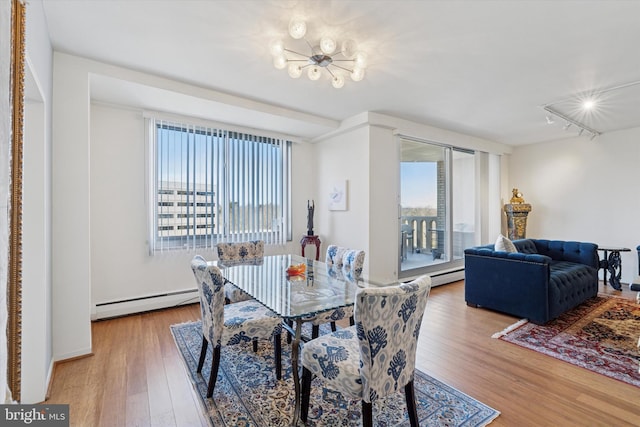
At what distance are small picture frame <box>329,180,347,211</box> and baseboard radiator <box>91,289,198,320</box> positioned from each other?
2354mm

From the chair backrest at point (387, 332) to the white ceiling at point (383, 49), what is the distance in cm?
180

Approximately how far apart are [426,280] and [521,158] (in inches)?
234

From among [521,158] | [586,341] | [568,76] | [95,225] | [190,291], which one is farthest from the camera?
[521,158]

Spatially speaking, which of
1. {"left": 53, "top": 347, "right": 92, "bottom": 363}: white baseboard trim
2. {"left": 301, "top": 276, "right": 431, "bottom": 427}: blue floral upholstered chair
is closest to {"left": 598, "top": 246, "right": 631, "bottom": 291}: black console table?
{"left": 301, "top": 276, "right": 431, "bottom": 427}: blue floral upholstered chair

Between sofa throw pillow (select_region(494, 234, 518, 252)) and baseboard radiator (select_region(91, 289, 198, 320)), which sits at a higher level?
sofa throw pillow (select_region(494, 234, 518, 252))

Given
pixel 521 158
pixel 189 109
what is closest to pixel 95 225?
pixel 189 109

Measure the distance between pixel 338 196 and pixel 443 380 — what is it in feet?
9.46

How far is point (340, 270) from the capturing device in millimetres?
2750

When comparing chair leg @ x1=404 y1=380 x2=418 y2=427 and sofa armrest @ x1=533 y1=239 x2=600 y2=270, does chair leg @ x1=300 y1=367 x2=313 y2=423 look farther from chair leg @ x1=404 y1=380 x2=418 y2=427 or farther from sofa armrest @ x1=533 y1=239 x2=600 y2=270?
sofa armrest @ x1=533 y1=239 x2=600 y2=270

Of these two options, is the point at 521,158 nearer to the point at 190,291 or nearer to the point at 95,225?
the point at 190,291

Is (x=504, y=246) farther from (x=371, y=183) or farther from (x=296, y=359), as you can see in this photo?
(x=296, y=359)

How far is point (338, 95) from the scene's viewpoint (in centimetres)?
344

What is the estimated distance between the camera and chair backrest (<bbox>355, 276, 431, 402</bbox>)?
4.42ft

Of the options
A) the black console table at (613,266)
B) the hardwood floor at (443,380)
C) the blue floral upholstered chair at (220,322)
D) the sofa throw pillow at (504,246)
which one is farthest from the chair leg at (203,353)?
the black console table at (613,266)
